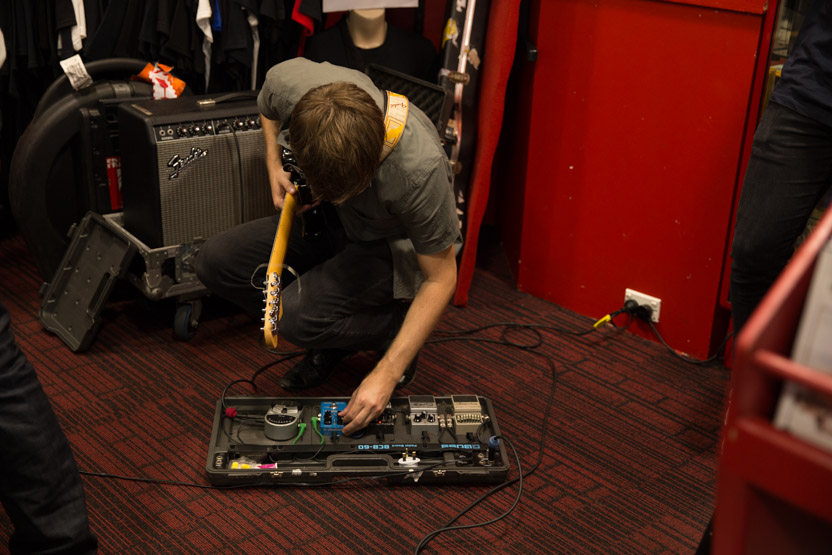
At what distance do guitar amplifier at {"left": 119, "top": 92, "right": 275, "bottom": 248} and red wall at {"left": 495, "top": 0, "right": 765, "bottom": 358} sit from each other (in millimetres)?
894

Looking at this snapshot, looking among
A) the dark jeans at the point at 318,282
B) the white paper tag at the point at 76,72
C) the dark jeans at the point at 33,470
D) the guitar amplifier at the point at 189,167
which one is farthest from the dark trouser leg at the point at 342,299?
the white paper tag at the point at 76,72

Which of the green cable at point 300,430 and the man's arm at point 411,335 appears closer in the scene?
the man's arm at point 411,335

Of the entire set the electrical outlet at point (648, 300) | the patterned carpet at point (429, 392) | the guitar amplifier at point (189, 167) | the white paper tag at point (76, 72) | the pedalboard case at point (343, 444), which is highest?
the white paper tag at point (76, 72)

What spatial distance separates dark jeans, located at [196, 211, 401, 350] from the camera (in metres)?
2.11

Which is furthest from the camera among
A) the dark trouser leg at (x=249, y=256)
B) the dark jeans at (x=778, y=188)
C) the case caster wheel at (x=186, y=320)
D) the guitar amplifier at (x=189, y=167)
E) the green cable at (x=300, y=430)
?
the case caster wheel at (x=186, y=320)

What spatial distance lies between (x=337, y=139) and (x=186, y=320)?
110cm

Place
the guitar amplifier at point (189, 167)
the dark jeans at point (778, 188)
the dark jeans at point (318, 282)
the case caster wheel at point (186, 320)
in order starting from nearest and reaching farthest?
1. the dark jeans at point (778, 188)
2. the dark jeans at point (318, 282)
3. the guitar amplifier at point (189, 167)
4. the case caster wheel at point (186, 320)

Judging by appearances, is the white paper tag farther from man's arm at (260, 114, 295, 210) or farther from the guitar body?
the guitar body

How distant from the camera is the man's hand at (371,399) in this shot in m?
1.90

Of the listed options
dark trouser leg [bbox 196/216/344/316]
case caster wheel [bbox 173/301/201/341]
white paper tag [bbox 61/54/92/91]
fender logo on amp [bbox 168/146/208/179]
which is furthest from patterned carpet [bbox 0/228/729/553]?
white paper tag [bbox 61/54/92/91]

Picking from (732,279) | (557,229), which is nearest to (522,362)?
(557,229)

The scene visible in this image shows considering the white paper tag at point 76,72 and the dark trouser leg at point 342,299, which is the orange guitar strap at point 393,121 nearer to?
the dark trouser leg at point 342,299

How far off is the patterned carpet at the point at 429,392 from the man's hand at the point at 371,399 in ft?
0.54

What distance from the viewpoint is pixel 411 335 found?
1.91 meters
